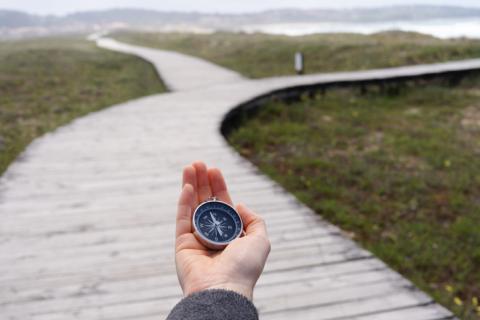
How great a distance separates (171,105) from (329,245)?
7.28 m

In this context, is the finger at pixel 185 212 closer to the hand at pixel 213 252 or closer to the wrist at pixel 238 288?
the hand at pixel 213 252

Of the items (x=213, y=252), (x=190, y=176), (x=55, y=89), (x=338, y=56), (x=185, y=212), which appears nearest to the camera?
(x=213, y=252)

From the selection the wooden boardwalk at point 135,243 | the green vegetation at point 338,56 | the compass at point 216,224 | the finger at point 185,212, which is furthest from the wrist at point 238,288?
the green vegetation at point 338,56

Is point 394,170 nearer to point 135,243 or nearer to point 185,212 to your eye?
point 135,243

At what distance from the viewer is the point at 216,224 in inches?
89.3

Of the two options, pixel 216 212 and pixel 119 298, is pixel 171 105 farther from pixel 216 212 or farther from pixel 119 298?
pixel 216 212

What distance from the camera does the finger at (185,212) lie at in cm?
230

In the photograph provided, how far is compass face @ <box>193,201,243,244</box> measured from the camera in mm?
2211

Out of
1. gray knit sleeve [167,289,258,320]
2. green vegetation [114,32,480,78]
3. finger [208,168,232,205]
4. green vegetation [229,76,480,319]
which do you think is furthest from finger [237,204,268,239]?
green vegetation [114,32,480,78]

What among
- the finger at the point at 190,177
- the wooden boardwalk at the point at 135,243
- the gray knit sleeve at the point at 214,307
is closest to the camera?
the gray knit sleeve at the point at 214,307

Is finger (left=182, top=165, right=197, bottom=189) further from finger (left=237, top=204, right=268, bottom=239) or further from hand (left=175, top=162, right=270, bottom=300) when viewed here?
finger (left=237, top=204, right=268, bottom=239)

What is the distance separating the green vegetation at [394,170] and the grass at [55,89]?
4.56 meters

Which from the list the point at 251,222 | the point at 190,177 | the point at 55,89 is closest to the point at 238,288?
the point at 251,222

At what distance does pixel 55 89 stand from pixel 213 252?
16137mm
